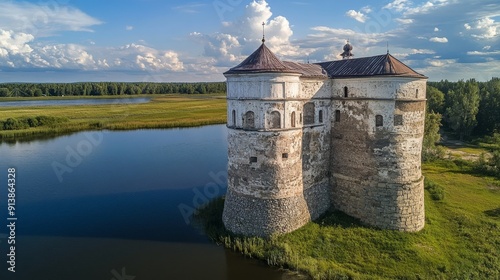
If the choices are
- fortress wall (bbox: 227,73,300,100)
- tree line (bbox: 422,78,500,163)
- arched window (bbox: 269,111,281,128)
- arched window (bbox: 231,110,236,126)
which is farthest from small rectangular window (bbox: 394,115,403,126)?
tree line (bbox: 422,78,500,163)

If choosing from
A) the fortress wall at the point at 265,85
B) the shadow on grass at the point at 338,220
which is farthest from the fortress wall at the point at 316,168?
the fortress wall at the point at 265,85

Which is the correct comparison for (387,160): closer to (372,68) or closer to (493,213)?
(372,68)

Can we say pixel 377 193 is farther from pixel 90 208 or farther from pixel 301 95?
pixel 90 208

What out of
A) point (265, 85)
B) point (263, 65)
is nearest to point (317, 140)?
point (265, 85)

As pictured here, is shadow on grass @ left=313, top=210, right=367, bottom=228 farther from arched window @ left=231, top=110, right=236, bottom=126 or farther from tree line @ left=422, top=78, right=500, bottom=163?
tree line @ left=422, top=78, right=500, bottom=163

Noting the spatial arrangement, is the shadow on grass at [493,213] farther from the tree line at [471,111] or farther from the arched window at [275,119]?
the tree line at [471,111]

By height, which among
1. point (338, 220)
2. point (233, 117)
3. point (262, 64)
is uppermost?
point (262, 64)
